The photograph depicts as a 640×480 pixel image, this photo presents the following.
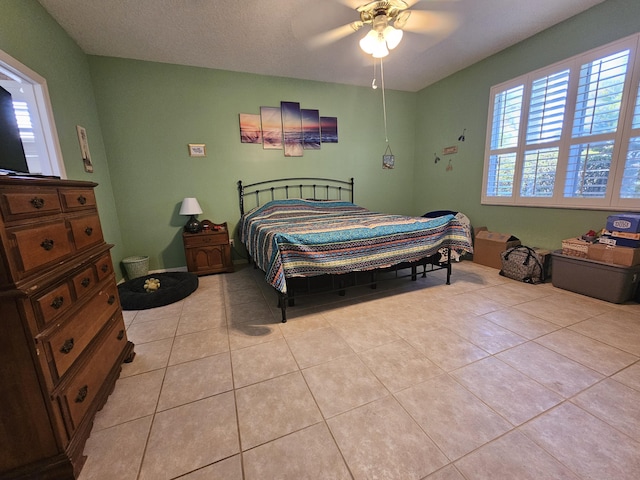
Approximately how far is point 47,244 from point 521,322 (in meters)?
2.95

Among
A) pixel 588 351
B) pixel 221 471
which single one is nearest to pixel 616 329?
pixel 588 351

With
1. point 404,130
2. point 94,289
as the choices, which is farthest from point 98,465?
point 404,130

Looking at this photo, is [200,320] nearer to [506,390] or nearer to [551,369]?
[506,390]

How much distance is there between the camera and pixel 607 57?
2.46 m

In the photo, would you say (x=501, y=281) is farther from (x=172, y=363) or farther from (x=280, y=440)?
(x=172, y=363)

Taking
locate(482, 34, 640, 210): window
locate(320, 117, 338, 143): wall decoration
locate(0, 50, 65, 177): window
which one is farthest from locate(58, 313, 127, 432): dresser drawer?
locate(482, 34, 640, 210): window

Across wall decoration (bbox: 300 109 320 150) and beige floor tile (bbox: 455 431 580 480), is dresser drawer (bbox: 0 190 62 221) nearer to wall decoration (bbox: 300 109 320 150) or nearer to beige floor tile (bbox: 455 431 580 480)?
beige floor tile (bbox: 455 431 580 480)

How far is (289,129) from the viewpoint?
391 centimetres

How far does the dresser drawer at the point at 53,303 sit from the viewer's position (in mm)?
971

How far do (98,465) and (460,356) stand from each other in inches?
75.3

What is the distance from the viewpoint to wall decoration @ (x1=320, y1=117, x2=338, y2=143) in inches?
161

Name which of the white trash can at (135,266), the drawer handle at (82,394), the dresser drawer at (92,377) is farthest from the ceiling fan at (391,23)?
the white trash can at (135,266)

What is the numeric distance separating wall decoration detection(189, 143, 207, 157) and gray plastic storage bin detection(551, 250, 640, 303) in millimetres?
4364

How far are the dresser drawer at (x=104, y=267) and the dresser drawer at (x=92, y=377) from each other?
0.89 feet
